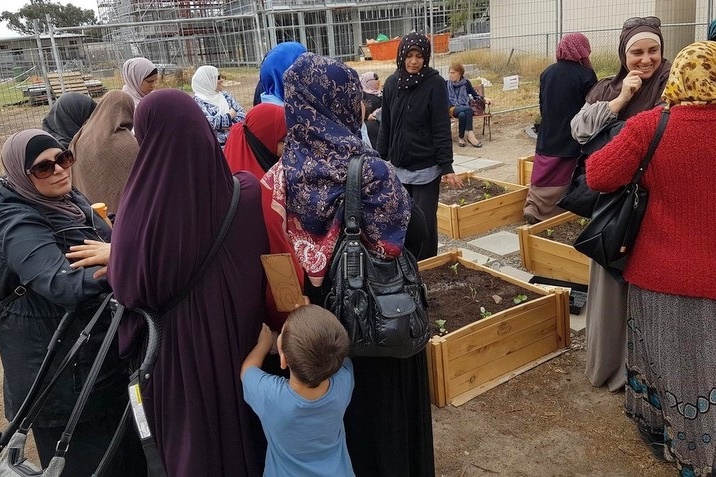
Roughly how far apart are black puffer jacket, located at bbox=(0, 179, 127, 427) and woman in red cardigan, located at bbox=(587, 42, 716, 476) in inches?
88.6

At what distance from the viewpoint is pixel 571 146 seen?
6.11 m

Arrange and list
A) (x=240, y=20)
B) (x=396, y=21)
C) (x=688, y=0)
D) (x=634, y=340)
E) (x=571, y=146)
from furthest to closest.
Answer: (x=396, y=21) < (x=688, y=0) < (x=240, y=20) < (x=571, y=146) < (x=634, y=340)

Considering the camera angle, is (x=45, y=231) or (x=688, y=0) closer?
(x=45, y=231)

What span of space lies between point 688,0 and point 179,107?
640 inches

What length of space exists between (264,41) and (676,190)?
29.5 ft

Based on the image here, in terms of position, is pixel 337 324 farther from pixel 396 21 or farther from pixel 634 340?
pixel 396 21

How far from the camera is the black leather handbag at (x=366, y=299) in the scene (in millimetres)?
2043

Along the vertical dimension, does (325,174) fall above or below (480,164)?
above

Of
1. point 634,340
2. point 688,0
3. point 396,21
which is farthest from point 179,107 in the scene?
point 396,21

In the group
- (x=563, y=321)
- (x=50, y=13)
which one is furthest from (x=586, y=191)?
(x=50, y=13)

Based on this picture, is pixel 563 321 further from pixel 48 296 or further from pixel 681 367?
pixel 48 296

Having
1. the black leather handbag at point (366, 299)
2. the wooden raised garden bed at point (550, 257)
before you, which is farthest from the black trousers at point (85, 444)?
the wooden raised garden bed at point (550, 257)

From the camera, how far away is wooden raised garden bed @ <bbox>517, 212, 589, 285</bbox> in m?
4.97

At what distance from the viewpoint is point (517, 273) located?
18.0ft
